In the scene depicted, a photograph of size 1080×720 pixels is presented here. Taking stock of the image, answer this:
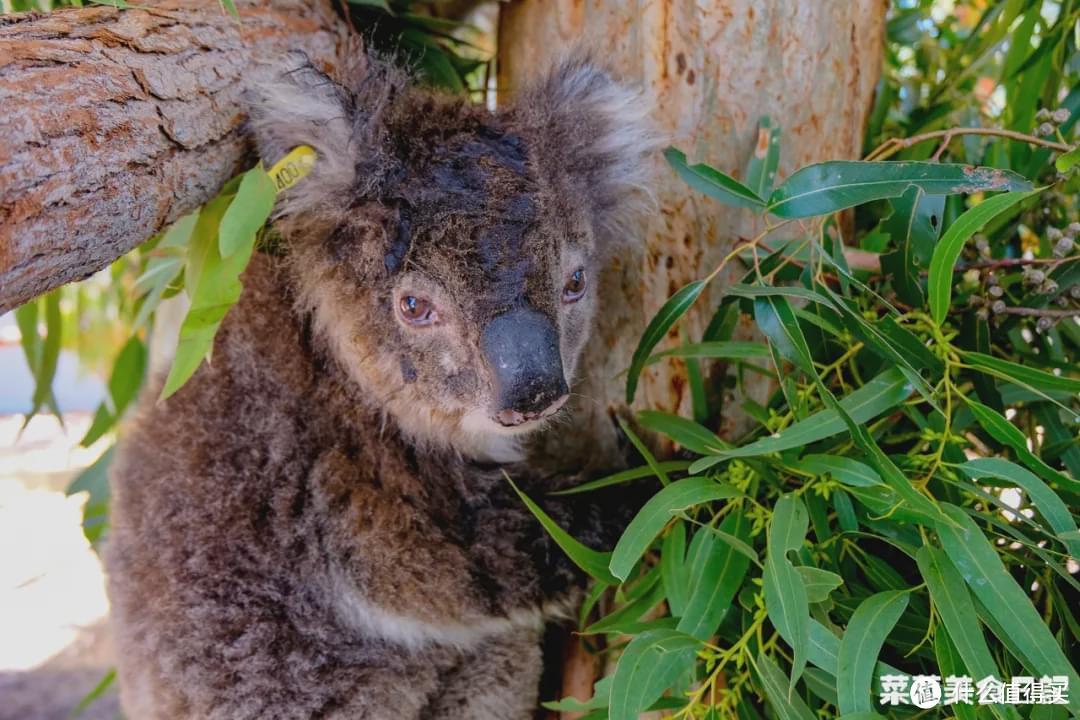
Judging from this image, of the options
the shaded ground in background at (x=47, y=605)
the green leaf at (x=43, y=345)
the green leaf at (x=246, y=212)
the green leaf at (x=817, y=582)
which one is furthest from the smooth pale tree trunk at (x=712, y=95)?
the shaded ground in background at (x=47, y=605)

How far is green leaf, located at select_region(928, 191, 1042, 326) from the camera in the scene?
4.58 feet

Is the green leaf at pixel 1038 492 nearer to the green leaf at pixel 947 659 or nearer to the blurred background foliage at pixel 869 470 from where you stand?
the blurred background foliage at pixel 869 470

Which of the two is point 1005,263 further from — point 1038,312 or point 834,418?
point 834,418

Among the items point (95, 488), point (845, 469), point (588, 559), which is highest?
point (845, 469)

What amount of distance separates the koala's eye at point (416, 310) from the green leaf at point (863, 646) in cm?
91

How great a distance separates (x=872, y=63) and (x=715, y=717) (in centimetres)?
145

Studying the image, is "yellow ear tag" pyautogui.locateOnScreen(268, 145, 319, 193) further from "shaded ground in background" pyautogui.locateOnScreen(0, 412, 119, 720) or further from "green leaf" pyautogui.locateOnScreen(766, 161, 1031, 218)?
"shaded ground in background" pyautogui.locateOnScreen(0, 412, 119, 720)

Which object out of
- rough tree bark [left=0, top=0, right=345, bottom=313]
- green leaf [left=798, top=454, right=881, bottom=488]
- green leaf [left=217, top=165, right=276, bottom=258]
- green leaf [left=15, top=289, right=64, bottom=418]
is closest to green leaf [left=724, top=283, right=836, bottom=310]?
green leaf [left=798, top=454, right=881, bottom=488]

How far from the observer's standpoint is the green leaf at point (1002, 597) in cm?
131

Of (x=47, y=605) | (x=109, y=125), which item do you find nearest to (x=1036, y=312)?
(x=109, y=125)

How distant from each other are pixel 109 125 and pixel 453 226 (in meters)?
0.58

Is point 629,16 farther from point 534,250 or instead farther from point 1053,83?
point 1053,83

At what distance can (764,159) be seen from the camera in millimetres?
1849

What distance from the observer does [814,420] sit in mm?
1527
